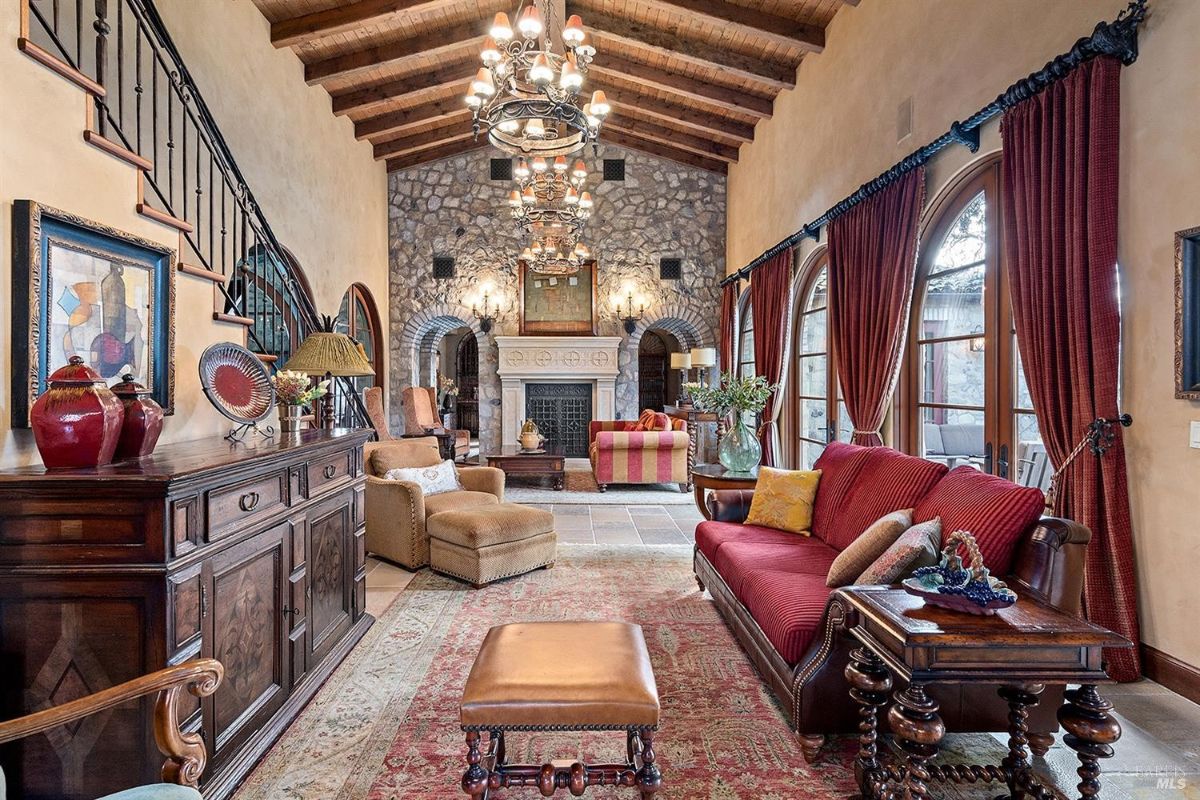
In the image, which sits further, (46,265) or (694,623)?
(694,623)

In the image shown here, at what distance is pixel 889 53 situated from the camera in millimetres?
4727

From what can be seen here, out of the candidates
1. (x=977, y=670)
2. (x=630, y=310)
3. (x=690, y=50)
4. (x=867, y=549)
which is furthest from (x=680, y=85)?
(x=977, y=670)

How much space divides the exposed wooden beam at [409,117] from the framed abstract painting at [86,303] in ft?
21.5

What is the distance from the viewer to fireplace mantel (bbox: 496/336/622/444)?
9.96 m

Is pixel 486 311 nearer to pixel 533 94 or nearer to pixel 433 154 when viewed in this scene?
pixel 433 154

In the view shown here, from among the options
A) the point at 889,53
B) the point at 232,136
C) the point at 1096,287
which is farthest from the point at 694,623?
the point at 232,136

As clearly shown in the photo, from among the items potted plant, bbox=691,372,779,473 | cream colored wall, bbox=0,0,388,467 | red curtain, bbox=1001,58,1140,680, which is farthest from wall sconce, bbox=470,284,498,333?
red curtain, bbox=1001,58,1140,680

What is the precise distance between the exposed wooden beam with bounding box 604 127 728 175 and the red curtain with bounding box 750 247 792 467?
2962 millimetres

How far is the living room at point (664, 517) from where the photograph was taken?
1.77 meters

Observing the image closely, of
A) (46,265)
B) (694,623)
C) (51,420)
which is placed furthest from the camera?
(694,623)

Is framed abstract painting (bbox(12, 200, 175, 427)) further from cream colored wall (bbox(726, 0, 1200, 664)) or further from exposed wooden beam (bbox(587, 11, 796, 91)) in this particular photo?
exposed wooden beam (bbox(587, 11, 796, 91))

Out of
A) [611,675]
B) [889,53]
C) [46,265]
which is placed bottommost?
[611,675]

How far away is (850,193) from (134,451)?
17.2ft

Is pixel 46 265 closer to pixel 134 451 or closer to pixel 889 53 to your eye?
pixel 134 451
